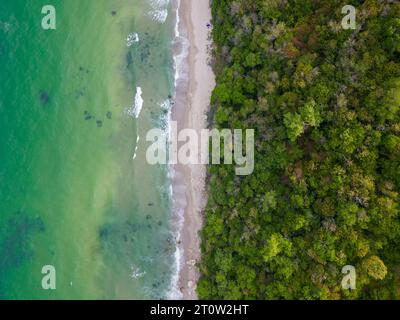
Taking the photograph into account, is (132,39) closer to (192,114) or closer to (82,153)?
(192,114)

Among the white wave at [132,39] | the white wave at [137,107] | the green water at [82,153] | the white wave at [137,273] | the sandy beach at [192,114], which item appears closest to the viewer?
the sandy beach at [192,114]

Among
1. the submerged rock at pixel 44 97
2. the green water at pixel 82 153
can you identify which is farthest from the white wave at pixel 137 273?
the submerged rock at pixel 44 97

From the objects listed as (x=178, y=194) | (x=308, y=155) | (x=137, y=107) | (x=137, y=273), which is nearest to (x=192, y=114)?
(x=137, y=107)

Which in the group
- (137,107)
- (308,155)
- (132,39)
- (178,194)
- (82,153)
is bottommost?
(178,194)

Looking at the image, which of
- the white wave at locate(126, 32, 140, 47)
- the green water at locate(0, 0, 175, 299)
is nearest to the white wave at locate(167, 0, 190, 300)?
the green water at locate(0, 0, 175, 299)

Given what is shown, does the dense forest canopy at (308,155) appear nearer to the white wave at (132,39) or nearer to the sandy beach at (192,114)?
the sandy beach at (192,114)

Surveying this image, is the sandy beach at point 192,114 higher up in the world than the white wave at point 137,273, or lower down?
higher up
